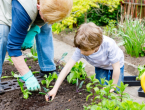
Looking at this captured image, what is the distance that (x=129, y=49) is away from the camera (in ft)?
10.9

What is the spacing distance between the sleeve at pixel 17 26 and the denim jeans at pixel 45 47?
26.3 inches

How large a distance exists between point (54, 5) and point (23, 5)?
0.30 metres

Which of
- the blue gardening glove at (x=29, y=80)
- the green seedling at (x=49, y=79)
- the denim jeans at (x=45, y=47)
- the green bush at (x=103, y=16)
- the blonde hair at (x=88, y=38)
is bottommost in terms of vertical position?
the green seedling at (x=49, y=79)

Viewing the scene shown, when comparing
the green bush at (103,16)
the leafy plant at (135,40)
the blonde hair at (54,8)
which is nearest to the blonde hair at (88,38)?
the blonde hair at (54,8)

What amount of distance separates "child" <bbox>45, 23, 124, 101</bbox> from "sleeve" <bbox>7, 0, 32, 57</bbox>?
0.48 m

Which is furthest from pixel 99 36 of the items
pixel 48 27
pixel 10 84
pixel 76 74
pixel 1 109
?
pixel 10 84

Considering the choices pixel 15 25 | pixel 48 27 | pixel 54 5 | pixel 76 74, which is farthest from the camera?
pixel 48 27

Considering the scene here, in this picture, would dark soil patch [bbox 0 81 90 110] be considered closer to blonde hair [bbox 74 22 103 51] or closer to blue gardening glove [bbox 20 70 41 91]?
blue gardening glove [bbox 20 70 41 91]

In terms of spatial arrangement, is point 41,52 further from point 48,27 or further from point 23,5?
point 23,5

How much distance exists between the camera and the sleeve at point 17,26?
5.99ft

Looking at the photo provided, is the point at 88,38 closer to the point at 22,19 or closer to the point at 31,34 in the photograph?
the point at 22,19

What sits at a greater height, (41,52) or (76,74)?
(41,52)

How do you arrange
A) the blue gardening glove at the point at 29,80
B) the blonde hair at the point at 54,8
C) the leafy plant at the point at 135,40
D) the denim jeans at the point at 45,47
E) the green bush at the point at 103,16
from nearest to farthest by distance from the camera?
A: 1. the blonde hair at the point at 54,8
2. the blue gardening glove at the point at 29,80
3. the denim jeans at the point at 45,47
4. the leafy plant at the point at 135,40
5. the green bush at the point at 103,16

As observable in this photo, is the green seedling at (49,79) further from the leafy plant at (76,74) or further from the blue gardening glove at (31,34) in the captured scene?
the blue gardening glove at (31,34)
